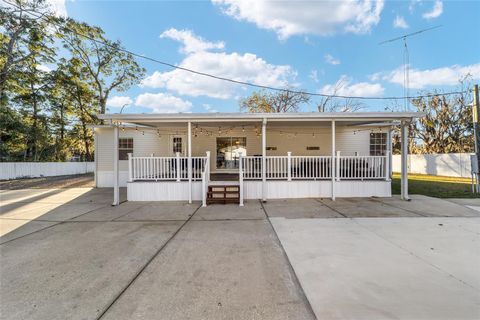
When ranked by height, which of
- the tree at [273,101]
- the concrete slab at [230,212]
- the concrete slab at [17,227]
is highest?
the tree at [273,101]

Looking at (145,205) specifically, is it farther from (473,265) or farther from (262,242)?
(473,265)

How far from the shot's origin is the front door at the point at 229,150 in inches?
428

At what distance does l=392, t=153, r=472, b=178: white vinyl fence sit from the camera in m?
14.4

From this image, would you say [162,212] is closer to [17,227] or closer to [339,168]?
[17,227]

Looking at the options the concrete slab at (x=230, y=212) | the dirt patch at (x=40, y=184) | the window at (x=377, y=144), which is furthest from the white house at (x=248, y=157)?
the dirt patch at (x=40, y=184)

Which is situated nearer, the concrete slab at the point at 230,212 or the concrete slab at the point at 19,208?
the concrete slab at the point at 230,212

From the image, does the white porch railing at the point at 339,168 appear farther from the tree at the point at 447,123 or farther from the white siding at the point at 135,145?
the tree at the point at 447,123

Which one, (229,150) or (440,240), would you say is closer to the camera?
(440,240)

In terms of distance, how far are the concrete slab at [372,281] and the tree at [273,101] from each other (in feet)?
69.3

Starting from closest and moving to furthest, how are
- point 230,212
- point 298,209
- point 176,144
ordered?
point 230,212, point 298,209, point 176,144

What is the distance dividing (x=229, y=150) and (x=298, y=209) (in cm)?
562

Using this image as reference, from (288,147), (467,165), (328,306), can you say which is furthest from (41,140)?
(467,165)

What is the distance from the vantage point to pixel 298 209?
20.0ft

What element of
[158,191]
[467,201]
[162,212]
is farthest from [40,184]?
[467,201]
